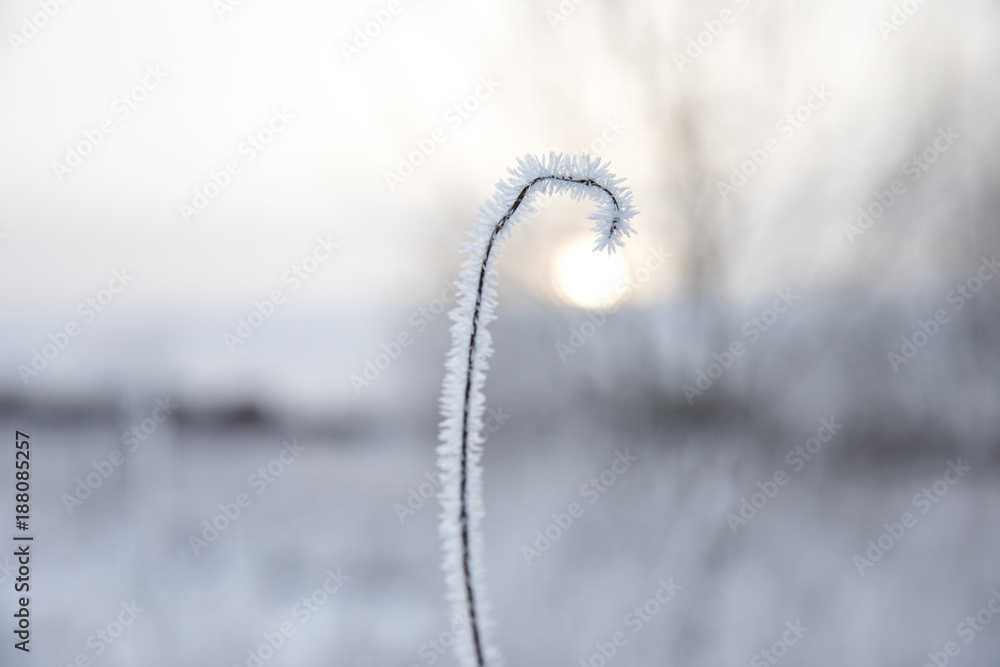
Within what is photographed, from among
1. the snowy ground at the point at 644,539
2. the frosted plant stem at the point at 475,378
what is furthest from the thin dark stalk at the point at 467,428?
the snowy ground at the point at 644,539

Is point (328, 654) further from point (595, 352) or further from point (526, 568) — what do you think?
point (595, 352)

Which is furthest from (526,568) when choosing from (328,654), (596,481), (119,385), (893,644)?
(119,385)

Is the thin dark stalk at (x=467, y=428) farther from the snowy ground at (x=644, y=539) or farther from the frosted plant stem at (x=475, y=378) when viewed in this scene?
Result: the snowy ground at (x=644, y=539)

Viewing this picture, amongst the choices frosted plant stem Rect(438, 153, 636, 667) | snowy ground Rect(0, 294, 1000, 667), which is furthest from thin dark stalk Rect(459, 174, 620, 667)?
snowy ground Rect(0, 294, 1000, 667)

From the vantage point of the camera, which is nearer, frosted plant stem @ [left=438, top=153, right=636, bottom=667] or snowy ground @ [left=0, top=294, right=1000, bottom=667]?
frosted plant stem @ [left=438, top=153, right=636, bottom=667]

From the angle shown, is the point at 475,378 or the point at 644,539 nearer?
the point at 475,378

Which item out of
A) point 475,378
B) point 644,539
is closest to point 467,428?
point 475,378

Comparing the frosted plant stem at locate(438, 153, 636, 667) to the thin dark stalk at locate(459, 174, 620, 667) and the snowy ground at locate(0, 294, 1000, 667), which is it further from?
the snowy ground at locate(0, 294, 1000, 667)

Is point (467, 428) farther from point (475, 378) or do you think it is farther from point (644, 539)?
point (644, 539)
